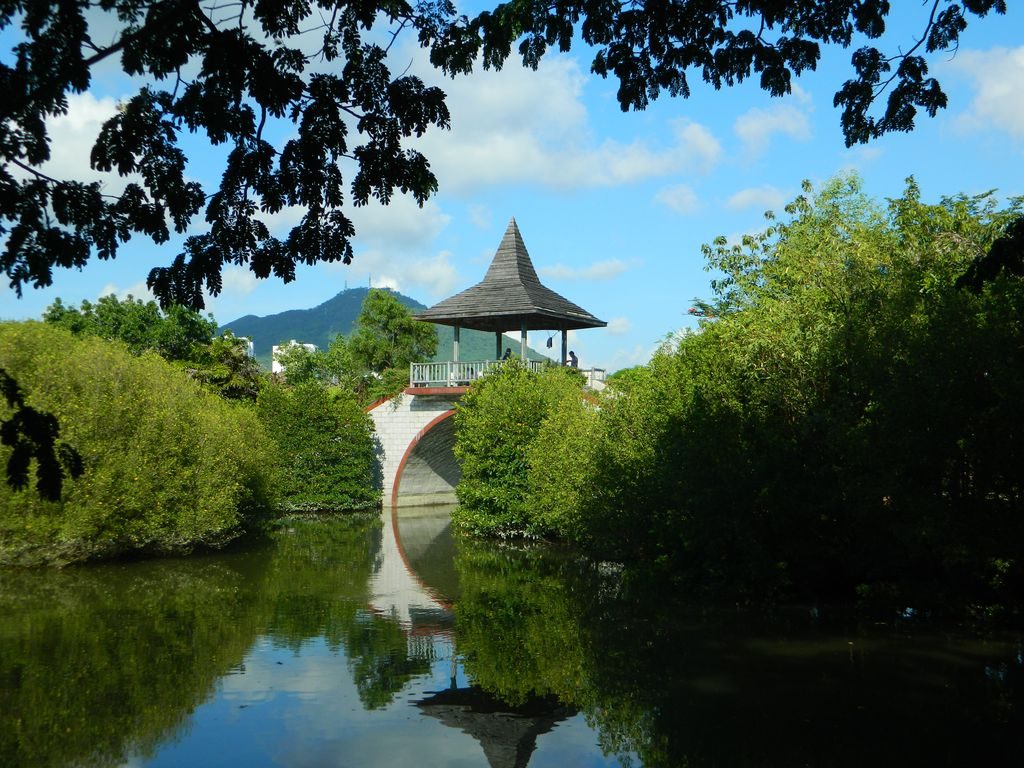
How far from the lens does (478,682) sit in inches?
437

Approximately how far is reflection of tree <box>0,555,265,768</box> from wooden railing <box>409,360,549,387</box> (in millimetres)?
15538

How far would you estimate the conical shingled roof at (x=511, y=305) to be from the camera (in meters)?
32.9

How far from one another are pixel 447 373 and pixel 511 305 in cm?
445

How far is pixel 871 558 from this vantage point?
1443 cm

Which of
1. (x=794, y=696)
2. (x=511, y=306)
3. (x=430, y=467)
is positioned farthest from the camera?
(x=430, y=467)

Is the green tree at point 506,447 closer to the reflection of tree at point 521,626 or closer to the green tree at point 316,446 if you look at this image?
the reflection of tree at point 521,626

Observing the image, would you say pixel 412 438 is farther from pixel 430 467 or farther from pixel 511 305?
pixel 511 305

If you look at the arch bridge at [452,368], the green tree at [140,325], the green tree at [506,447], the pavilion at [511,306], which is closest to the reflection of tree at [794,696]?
the green tree at [506,447]

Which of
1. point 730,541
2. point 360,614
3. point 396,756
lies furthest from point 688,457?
point 396,756

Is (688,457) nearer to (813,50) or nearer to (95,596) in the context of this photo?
(813,50)

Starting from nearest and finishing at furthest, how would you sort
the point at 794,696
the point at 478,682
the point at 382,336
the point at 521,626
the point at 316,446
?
the point at 794,696 < the point at 478,682 < the point at 521,626 < the point at 316,446 < the point at 382,336

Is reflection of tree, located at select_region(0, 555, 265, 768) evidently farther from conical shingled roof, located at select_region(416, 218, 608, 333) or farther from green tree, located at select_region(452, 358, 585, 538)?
conical shingled roof, located at select_region(416, 218, 608, 333)

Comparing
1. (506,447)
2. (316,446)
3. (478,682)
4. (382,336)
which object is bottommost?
(478,682)

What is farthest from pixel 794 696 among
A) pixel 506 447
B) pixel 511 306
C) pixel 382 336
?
pixel 382 336
